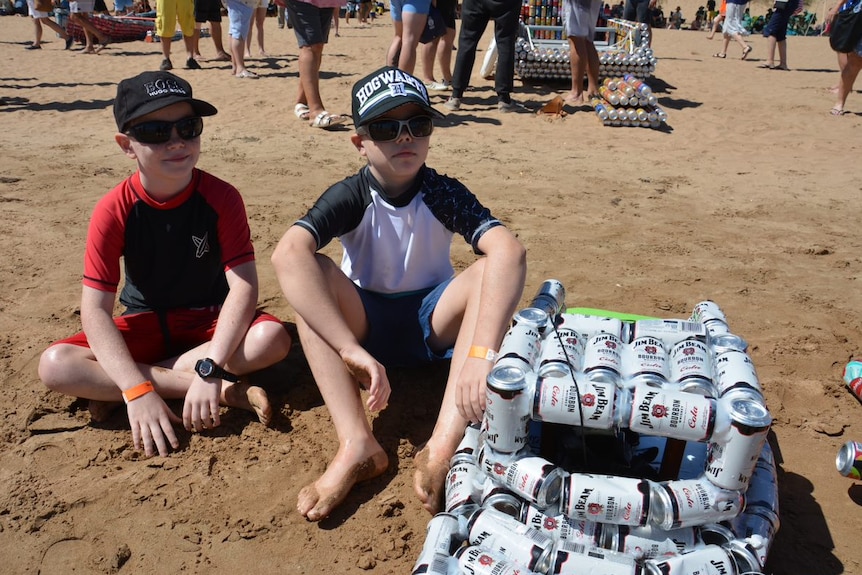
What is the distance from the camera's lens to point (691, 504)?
5.58 ft

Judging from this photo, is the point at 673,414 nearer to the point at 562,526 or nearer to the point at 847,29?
the point at 562,526

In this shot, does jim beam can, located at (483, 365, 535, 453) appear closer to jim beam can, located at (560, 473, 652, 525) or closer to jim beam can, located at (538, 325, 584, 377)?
jim beam can, located at (538, 325, 584, 377)

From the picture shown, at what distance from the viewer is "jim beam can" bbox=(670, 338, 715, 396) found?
69.5 inches

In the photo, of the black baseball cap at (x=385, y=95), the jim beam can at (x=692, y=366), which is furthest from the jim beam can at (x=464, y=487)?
the black baseball cap at (x=385, y=95)

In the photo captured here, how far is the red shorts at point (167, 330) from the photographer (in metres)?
2.76

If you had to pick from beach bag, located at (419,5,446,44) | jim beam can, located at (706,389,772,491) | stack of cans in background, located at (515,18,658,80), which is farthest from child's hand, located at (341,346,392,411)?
stack of cans in background, located at (515,18,658,80)

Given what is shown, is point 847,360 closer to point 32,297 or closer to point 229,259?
point 229,259

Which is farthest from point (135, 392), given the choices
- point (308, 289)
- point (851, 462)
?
point (851, 462)

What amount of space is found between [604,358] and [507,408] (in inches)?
11.9

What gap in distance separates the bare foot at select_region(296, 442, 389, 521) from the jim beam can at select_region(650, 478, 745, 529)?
3.07ft

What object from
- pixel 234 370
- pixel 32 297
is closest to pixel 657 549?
pixel 234 370

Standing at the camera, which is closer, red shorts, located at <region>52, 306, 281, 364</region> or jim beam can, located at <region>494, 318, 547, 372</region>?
jim beam can, located at <region>494, 318, 547, 372</region>

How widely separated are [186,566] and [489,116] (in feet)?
21.1

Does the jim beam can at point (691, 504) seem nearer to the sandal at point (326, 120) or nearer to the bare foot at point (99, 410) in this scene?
the bare foot at point (99, 410)
